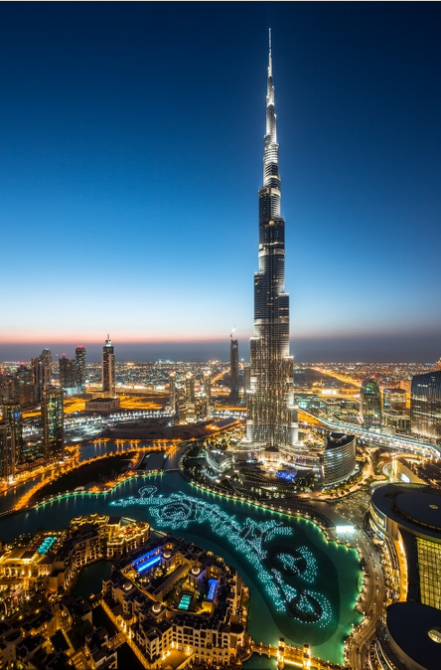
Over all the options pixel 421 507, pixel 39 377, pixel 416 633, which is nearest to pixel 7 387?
pixel 39 377

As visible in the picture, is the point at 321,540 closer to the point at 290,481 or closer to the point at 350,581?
the point at 350,581

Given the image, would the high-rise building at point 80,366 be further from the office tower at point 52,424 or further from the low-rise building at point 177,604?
the low-rise building at point 177,604

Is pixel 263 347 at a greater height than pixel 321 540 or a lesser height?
greater

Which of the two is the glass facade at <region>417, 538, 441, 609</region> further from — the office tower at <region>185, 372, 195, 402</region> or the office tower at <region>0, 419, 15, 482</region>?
the office tower at <region>185, 372, 195, 402</region>

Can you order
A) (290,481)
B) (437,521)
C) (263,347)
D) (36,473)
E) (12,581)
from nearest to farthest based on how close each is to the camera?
(12,581)
(437,521)
(290,481)
(36,473)
(263,347)

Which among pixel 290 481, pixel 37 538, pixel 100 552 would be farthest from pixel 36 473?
pixel 290 481

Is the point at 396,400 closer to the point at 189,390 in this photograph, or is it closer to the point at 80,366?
the point at 189,390
